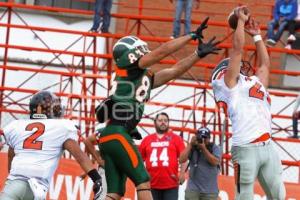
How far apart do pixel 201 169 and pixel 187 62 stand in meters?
4.90

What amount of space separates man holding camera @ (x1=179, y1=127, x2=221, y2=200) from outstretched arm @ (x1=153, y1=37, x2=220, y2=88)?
14.7 feet

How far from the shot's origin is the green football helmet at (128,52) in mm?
8164

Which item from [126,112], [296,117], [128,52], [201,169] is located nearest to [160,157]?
[201,169]

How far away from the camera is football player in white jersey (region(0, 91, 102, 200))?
26.7ft

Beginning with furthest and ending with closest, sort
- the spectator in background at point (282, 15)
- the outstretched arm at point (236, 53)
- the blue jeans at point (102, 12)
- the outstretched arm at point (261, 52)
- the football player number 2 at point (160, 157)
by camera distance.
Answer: the blue jeans at point (102, 12), the spectator in background at point (282, 15), the football player number 2 at point (160, 157), the outstretched arm at point (261, 52), the outstretched arm at point (236, 53)

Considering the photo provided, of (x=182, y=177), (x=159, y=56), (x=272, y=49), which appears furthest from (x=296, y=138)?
(x=159, y=56)

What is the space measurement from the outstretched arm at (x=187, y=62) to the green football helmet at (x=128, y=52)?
1.17 ft

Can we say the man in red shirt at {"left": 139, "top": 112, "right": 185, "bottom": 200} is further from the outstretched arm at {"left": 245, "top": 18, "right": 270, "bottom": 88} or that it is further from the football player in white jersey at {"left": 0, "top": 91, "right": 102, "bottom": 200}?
the football player in white jersey at {"left": 0, "top": 91, "right": 102, "bottom": 200}

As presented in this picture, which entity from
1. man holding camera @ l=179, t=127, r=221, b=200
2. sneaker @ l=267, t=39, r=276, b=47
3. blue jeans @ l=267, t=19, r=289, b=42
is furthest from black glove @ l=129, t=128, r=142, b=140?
blue jeans @ l=267, t=19, r=289, b=42

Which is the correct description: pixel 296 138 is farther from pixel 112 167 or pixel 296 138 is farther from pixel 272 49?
pixel 112 167

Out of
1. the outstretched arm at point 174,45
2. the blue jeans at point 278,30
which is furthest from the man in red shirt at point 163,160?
the outstretched arm at point 174,45

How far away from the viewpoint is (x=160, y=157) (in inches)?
513

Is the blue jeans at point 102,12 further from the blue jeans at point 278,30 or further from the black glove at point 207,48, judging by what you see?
the black glove at point 207,48

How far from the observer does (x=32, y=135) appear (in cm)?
827
